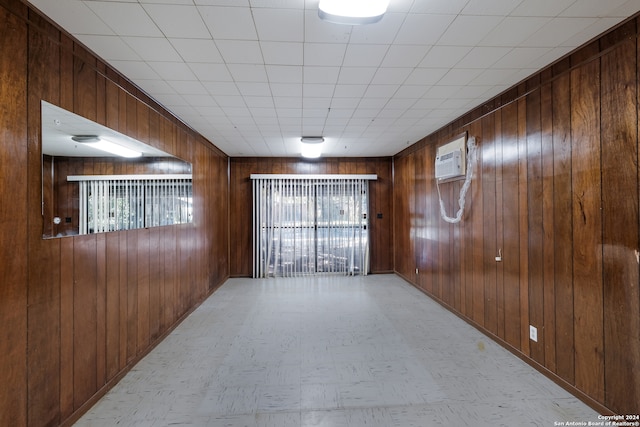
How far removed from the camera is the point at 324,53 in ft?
7.14

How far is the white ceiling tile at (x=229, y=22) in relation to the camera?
1709 millimetres

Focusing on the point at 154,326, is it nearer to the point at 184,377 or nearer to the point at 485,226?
the point at 184,377

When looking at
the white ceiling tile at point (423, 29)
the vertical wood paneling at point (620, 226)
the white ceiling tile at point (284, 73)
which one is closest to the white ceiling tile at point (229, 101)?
the white ceiling tile at point (284, 73)

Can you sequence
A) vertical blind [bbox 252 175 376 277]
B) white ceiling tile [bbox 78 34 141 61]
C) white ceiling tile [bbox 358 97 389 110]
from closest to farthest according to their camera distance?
white ceiling tile [bbox 78 34 141 61] < white ceiling tile [bbox 358 97 389 110] < vertical blind [bbox 252 175 376 277]

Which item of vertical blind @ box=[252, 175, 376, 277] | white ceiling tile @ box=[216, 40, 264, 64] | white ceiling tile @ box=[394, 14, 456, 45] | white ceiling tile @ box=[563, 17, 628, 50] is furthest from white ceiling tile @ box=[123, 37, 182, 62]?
vertical blind @ box=[252, 175, 376, 277]

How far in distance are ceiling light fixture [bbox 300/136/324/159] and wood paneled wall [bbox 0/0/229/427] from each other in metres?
2.12

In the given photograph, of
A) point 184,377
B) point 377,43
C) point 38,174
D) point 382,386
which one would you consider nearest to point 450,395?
point 382,386

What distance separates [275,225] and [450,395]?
15.2 feet

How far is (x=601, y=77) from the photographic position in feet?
6.60

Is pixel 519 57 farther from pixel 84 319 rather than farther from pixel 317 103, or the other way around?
pixel 84 319

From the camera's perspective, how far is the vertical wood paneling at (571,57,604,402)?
80.7 inches

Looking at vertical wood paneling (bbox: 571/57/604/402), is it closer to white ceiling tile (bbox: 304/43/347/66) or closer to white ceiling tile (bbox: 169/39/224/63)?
white ceiling tile (bbox: 304/43/347/66)

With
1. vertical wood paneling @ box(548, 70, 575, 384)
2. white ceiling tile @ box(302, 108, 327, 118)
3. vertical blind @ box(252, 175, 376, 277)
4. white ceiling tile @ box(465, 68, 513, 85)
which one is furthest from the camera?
vertical blind @ box(252, 175, 376, 277)

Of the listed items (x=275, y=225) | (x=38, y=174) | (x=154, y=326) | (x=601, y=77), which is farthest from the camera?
(x=275, y=225)
